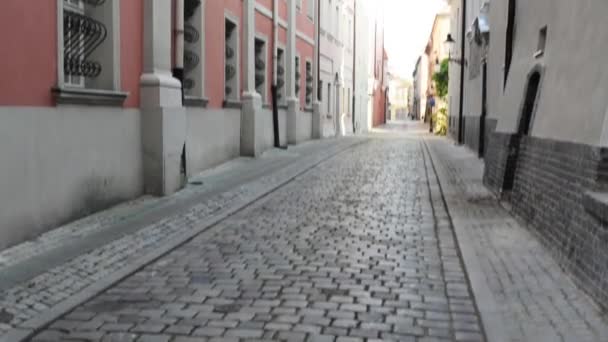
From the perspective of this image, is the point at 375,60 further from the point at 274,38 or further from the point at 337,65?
the point at 274,38

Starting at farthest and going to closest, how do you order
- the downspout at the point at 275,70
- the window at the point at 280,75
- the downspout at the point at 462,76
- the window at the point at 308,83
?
the window at the point at 308,83, the downspout at the point at 462,76, the window at the point at 280,75, the downspout at the point at 275,70

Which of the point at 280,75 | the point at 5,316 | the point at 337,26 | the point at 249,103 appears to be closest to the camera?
the point at 5,316

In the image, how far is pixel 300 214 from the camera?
9703 mm

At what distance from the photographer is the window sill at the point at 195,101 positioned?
1331 centimetres

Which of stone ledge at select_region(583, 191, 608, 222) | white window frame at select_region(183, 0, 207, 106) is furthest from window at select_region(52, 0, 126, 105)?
stone ledge at select_region(583, 191, 608, 222)

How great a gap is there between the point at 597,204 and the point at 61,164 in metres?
5.54

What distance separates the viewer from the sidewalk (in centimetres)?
457

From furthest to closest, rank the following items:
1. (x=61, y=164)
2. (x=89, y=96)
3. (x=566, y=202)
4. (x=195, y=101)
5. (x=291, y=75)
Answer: (x=291, y=75) < (x=195, y=101) < (x=89, y=96) < (x=61, y=164) < (x=566, y=202)

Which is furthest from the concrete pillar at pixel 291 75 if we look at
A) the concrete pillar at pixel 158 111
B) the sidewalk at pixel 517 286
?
the sidewalk at pixel 517 286

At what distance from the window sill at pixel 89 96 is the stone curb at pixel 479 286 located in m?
4.50

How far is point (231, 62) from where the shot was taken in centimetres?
1686

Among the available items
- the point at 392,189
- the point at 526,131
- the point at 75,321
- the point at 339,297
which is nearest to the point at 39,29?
the point at 75,321

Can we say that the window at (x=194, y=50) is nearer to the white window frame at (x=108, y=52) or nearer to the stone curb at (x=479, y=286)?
the white window frame at (x=108, y=52)

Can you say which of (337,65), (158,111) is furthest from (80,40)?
(337,65)
